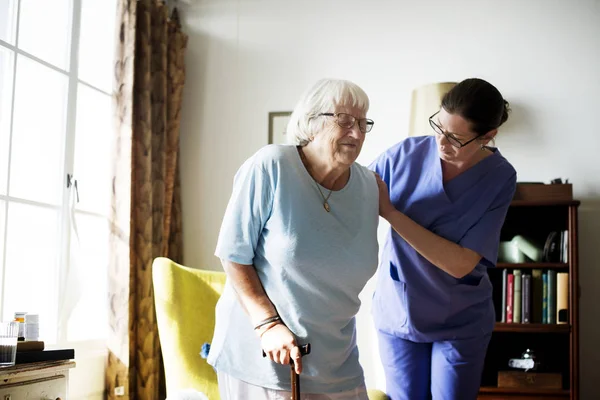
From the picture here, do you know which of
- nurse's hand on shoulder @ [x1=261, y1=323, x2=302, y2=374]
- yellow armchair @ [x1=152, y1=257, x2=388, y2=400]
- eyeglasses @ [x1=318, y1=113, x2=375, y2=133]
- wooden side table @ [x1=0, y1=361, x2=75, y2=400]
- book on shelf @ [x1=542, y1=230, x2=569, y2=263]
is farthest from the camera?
book on shelf @ [x1=542, y1=230, x2=569, y2=263]

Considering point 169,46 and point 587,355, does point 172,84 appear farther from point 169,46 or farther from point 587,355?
point 587,355

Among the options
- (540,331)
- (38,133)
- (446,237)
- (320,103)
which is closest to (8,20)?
(38,133)

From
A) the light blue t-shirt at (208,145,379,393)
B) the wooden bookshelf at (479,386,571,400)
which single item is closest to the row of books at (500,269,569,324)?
the wooden bookshelf at (479,386,571,400)

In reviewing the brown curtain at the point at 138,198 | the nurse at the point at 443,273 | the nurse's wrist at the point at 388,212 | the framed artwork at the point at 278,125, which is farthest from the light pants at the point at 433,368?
the framed artwork at the point at 278,125

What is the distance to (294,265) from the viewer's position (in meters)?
1.49

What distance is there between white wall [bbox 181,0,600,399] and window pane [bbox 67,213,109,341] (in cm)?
68

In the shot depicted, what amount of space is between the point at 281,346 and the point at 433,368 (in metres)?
0.71

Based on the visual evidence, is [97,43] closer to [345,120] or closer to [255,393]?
[345,120]

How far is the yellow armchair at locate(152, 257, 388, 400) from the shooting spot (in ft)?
9.88

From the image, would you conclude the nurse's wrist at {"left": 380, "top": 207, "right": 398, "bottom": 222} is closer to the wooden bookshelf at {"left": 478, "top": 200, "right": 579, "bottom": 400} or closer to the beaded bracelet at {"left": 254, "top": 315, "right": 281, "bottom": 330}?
the beaded bracelet at {"left": 254, "top": 315, "right": 281, "bottom": 330}

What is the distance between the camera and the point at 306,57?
4328mm

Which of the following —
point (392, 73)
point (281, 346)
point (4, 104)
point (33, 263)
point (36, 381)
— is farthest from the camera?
point (392, 73)

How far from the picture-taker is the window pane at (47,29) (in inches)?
129

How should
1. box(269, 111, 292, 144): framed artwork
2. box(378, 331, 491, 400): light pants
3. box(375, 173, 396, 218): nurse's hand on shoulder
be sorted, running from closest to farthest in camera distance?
box(375, 173, 396, 218): nurse's hand on shoulder → box(378, 331, 491, 400): light pants → box(269, 111, 292, 144): framed artwork
